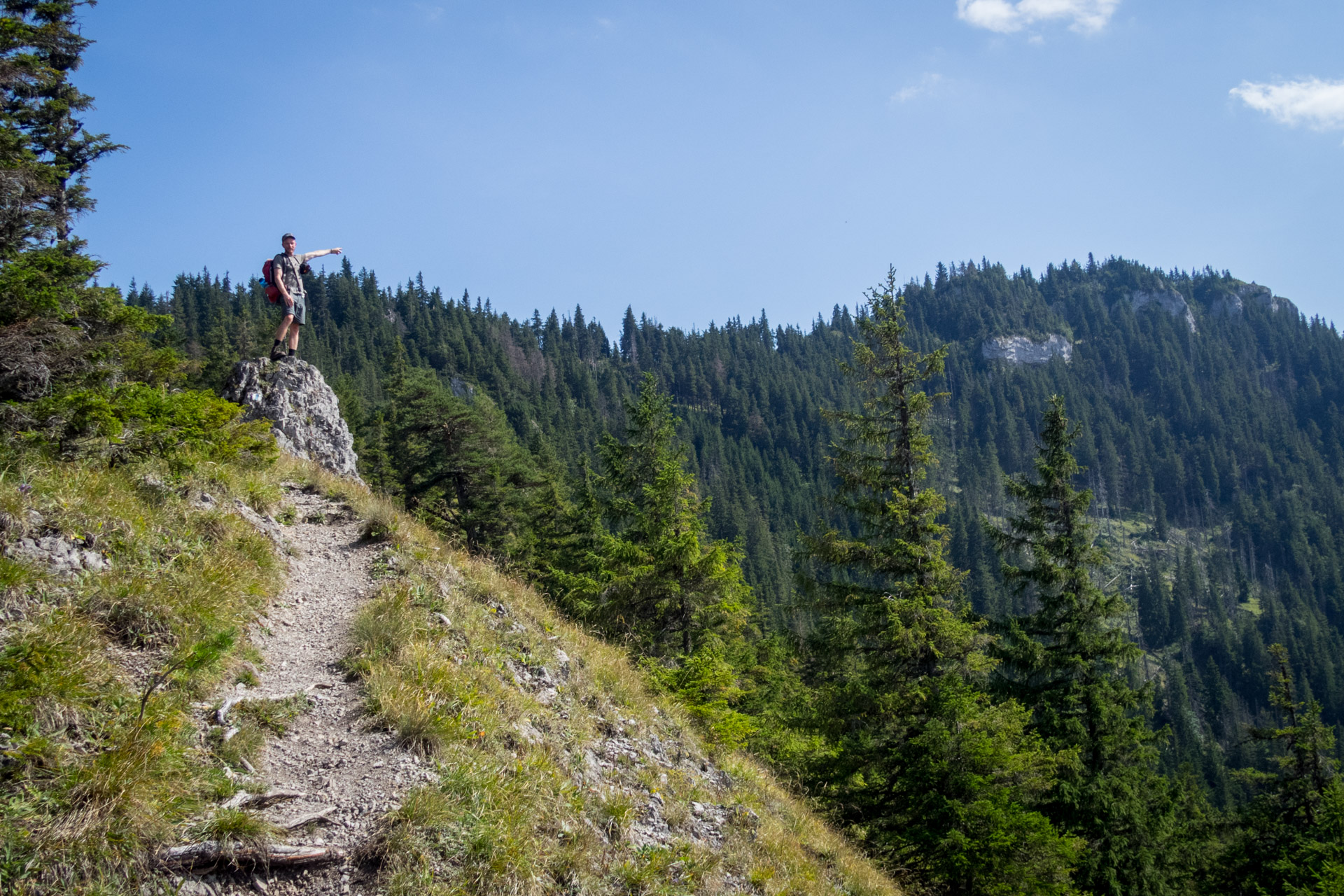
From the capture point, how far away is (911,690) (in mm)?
12812

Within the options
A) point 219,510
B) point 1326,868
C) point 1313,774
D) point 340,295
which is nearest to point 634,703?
point 219,510

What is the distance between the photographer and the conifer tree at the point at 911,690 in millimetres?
10742

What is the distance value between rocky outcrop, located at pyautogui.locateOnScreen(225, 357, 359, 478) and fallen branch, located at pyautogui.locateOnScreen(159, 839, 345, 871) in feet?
39.2

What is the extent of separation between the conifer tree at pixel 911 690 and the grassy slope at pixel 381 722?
3227mm

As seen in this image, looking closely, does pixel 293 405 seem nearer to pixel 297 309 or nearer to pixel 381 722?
pixel 297 309

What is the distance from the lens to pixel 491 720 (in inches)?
225

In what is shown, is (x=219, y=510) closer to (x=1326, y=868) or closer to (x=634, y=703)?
(x=634, y=703)

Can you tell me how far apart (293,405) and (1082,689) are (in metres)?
20.1

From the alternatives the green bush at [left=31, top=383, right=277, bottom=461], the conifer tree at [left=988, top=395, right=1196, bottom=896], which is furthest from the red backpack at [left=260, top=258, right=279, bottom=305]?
the conifer tree at [left=988, top=395, right=1196, bottom=896]

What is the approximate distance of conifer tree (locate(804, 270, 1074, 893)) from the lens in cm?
1074

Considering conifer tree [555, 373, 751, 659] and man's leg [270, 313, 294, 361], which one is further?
conifer tree [555, 373, 751, 659]

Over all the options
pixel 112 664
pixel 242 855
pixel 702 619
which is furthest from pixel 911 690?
pixel 112 664

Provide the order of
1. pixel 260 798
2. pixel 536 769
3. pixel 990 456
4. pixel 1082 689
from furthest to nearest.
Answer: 1. pixel 990 456
2. pixel 1082 689
3. pixel 536 769
4. pixel 260 798

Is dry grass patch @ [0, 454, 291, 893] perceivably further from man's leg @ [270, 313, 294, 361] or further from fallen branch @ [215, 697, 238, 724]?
man's leg @ [270, 313, 294, 361]
